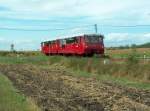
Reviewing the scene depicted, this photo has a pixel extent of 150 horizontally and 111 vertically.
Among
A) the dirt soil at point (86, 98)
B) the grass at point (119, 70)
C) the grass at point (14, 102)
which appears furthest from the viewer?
the grass at point (119, 70)

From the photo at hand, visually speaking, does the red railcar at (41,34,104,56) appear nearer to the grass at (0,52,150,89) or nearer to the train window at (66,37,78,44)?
the train window at (66,37,78,44)

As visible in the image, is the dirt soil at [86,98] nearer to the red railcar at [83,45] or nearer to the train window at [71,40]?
the red railcar at [83,45]

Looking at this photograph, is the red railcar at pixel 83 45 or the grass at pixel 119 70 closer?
the grass at pixel 119 70

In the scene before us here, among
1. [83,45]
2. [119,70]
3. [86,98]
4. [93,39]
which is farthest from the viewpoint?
[93,39]

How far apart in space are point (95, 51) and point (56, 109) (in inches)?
1682

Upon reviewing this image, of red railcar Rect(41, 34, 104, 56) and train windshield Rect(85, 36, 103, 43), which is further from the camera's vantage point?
train windshield Rect(85, 36, 103, 43)

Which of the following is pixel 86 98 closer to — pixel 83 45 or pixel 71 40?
pixel 83 45

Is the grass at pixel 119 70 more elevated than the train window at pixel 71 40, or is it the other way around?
the train window at pixel 71 40

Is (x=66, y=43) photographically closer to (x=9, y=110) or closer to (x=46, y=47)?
(x=46, y=47)

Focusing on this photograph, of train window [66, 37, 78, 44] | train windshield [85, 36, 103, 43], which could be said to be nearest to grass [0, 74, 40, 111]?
train windshield [85, 36, 103, 43]

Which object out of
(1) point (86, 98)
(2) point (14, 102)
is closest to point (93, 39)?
(1) point (86, 98)

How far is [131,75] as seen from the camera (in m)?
30.8

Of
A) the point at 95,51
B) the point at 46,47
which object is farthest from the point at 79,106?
the point at 46,47

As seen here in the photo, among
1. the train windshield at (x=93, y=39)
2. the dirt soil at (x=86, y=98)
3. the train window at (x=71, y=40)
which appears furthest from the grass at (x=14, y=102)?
the train window at (x=71, y=40)
